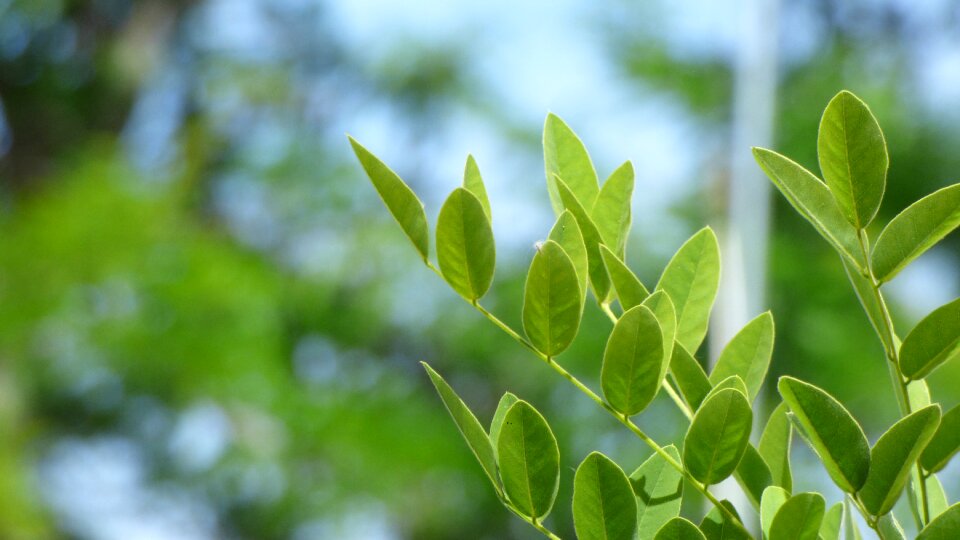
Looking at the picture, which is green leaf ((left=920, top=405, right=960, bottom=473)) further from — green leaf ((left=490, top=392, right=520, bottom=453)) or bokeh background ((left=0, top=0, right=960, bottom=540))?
bokeh background ((left=0, top=0, right=960, bottom=540))

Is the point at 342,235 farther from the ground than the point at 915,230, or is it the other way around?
the point at 342,235

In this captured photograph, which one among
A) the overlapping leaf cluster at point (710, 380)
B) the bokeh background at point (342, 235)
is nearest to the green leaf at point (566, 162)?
the overlapping leaf cluster at point (710, 380)

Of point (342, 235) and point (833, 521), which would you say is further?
point (342, 235)

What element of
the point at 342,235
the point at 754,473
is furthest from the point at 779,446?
the point at 342,235

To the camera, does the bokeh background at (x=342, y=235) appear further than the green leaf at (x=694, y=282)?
Yes

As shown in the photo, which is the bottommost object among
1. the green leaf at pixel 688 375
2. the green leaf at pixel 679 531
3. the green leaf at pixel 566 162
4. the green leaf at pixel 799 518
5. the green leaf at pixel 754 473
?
the green leaf at pixel 799 518

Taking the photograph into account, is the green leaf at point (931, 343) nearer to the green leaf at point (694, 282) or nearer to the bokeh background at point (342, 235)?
the green leaf at point (694, 282)

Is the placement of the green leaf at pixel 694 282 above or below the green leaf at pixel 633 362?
above

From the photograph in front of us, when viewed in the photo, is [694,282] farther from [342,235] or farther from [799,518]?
[342,235]
